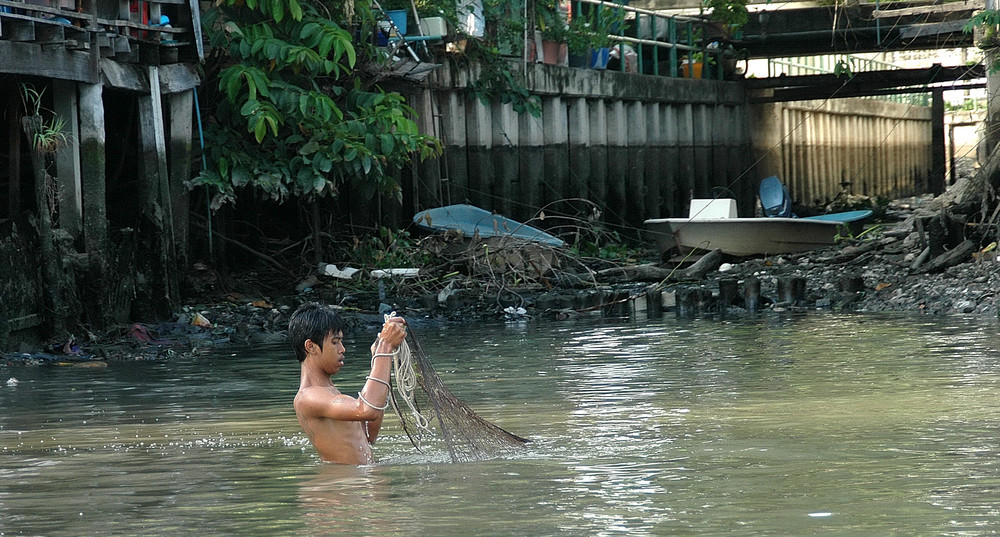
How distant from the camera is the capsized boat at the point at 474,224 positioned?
1684cm

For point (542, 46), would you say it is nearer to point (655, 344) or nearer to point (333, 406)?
point (655, 344)

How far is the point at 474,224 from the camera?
17.4 m

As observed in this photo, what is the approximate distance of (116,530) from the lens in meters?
5.37

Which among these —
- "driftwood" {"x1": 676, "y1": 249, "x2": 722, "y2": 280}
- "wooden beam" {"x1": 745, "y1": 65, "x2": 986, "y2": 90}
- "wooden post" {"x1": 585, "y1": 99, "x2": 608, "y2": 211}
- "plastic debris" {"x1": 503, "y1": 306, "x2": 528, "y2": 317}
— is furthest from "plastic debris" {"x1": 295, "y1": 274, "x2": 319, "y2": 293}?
"wooden beam" {"x1": 745, "y1": 65, "x2": 986, "y2": 90}

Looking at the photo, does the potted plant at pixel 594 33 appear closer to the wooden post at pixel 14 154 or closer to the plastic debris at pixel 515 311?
the plastic debris at pixel 515 311

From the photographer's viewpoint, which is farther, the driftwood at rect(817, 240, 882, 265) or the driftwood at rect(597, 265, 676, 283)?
the driftwood at rect(817, 240, 882, 265)

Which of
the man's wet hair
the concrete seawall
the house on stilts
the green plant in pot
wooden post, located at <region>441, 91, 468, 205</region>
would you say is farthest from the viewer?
the green plant in pot

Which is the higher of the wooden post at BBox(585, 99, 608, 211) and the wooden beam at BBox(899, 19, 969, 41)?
the wooden beam at BBox(899, 19, 969, 41)

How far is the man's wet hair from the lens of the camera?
6.45m

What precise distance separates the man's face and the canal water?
53 centimetres

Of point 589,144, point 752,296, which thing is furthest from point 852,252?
point 589,144

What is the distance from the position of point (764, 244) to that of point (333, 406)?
13247 mm

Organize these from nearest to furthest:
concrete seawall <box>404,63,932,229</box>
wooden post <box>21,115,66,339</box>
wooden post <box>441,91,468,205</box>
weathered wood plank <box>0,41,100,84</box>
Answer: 1. weathered wood plank <box>0,41,100,84</box>
2. wooden post <box>21,115,66,339</box>
3. wooden post <box>441,91,468,205</box>
4. concrete seawall <box>404,63,932,229</box>

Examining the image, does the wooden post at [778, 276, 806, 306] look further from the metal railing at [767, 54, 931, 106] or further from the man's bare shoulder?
the metal railing at [767, 54, 931, 106]
